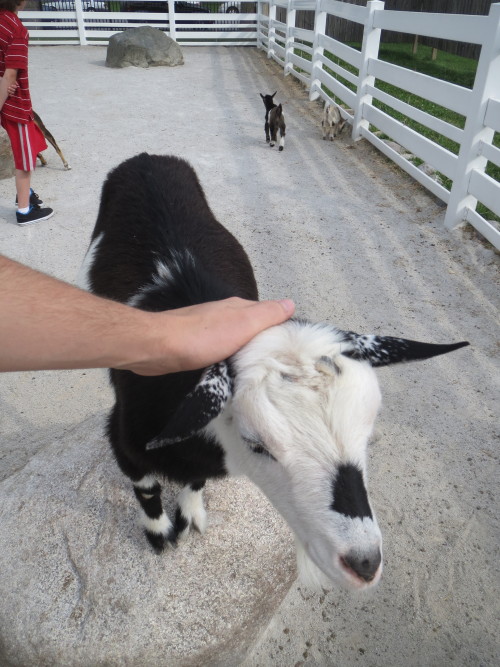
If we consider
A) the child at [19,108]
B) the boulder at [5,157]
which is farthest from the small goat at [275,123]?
the boulder at [5,157]

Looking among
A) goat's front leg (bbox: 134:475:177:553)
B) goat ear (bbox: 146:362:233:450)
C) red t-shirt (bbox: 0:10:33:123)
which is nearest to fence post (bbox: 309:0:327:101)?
red t-shirt (bbox: 0:10:33:123)

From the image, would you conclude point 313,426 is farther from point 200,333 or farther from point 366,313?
point 366,313

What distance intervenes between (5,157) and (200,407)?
21.8 ft

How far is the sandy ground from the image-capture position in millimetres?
2328

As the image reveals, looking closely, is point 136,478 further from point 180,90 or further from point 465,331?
point 180,90

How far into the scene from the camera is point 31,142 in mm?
5430

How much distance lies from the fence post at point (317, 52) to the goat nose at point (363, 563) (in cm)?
1089

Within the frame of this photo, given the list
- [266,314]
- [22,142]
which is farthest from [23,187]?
[266,314]

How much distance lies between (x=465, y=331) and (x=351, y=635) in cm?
257

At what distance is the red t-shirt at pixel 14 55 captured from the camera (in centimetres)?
475

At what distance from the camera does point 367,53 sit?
7750 millimetres

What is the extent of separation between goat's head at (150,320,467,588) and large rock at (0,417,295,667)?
0.81 m

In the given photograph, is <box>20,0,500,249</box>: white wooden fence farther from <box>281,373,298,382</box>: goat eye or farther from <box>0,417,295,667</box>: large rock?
<box>281,373,298,382</box>: goat eye

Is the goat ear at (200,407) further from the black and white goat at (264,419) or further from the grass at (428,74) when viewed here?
the grass at (428,74)
